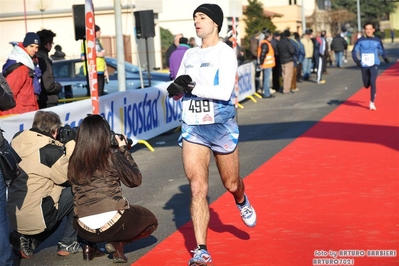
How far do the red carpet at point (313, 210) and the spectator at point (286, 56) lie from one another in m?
11.1

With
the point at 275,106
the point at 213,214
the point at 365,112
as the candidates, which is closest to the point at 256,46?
the point at 275,106

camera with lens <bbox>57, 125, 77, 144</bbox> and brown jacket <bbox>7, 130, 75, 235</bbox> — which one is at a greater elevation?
camera with lens <bbox>57, 125, 77, 144</bbox>

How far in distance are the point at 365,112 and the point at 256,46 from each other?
8.55 metres

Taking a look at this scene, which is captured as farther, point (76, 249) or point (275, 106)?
point (275, 106)

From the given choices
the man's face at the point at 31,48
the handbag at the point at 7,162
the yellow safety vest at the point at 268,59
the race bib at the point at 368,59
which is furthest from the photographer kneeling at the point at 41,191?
the yellow safety vest at the point at 268,59

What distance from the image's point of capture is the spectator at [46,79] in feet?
44.2

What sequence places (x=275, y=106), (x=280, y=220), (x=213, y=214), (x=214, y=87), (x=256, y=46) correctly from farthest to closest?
(x=256, y=46) < (x=275, y=106) < (x=213, y=214) < (x=280, y=220) < (x=214, y=87)

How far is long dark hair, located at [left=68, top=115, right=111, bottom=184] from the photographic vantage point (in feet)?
22.7

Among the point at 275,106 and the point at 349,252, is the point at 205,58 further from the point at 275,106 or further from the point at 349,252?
the point at 275,106

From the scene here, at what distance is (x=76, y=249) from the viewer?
779cm

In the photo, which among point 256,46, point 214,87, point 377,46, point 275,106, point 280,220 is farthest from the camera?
point 256,46

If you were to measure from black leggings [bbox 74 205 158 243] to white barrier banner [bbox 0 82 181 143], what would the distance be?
14.3 ft

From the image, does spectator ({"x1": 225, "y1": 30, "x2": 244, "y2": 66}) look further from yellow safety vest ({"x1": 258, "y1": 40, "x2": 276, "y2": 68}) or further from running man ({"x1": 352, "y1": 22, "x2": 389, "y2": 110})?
running man ({"x1": 352, "y1": 22, "x2": 389, "y2": 110})

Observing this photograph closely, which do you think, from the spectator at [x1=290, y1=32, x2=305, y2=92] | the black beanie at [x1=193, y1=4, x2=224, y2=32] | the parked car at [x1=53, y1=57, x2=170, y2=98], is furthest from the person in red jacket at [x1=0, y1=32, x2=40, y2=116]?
the spectator at [x1=290, y1=32, x2=305, y2=92]
